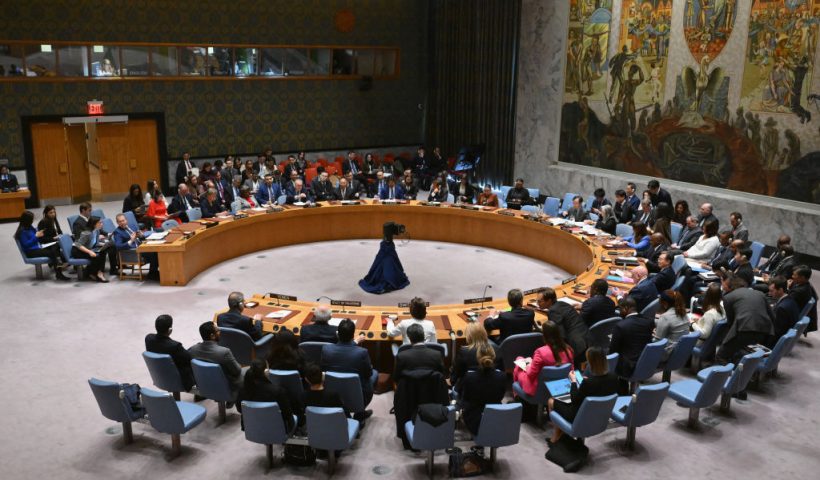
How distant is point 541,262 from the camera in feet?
43.9

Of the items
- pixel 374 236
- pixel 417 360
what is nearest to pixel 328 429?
pixel 417 360

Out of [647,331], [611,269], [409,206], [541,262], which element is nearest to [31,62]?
[409,206]

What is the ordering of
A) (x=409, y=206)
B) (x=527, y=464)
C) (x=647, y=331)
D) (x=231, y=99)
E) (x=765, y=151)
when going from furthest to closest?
1. (x=231, y=99)
2. (x=409, y=206)
3. (x=765, y=151)
4. (x=647, y=331)
5. (x=527, y=464)

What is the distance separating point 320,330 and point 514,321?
203 cm

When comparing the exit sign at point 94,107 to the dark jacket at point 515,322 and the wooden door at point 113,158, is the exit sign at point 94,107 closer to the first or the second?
the wooden door at point 113,158

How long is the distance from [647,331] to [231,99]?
14.7 metres

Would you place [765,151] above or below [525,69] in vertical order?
below

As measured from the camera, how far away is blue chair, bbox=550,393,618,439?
20.0ft

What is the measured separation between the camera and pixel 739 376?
23.7ft

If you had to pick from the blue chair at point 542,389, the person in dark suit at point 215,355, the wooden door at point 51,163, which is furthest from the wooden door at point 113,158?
the blue chair at point 542,389

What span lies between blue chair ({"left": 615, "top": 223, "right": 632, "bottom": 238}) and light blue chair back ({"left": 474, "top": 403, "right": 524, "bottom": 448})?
706cm

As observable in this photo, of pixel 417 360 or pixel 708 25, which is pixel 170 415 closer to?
pixel 417 360

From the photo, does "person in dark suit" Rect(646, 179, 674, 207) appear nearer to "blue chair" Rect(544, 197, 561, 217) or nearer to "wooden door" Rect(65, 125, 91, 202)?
"blue chair" Rect(544, 197, 561, 217)

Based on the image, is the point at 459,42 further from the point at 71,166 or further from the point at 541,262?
the point at 71,166
